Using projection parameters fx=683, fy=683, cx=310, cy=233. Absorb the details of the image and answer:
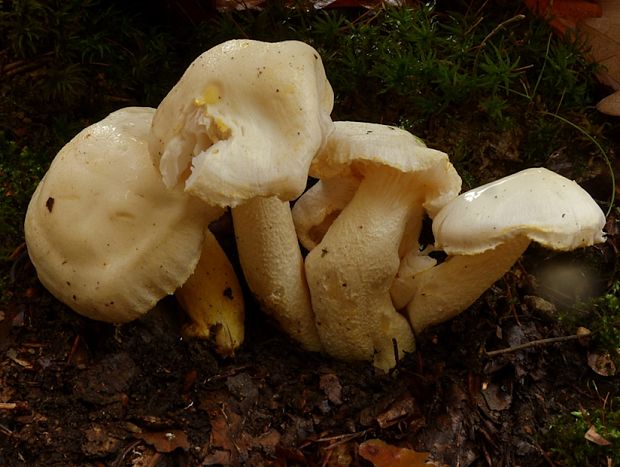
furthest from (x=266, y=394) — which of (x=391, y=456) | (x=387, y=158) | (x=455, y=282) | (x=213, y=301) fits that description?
(x=387, y=158)

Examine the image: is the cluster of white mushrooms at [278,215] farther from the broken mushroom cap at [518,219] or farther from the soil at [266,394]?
the soil at [266,394]

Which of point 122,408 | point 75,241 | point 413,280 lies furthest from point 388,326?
point 75,241

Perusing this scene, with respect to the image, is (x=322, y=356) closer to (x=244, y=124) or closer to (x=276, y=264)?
(x=276, y=264)

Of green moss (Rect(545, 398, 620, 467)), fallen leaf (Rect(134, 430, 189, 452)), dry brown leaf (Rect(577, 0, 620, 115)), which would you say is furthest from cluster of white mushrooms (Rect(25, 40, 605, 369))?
dry brown leaf (Rect(577, 0, 620, 115))

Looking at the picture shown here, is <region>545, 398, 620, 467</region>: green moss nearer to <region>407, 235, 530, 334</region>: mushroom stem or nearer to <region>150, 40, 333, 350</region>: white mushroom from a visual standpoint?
<region>407, 235, 530, 334</region>: mushroom stem

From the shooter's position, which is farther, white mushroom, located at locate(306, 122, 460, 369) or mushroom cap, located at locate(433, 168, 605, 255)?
white mushroom, located at locate(306, 122, 460, 369)

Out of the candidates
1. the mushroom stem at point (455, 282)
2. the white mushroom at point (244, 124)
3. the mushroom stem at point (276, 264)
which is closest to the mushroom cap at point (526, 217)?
the mushroom stem at point (455, 282)
